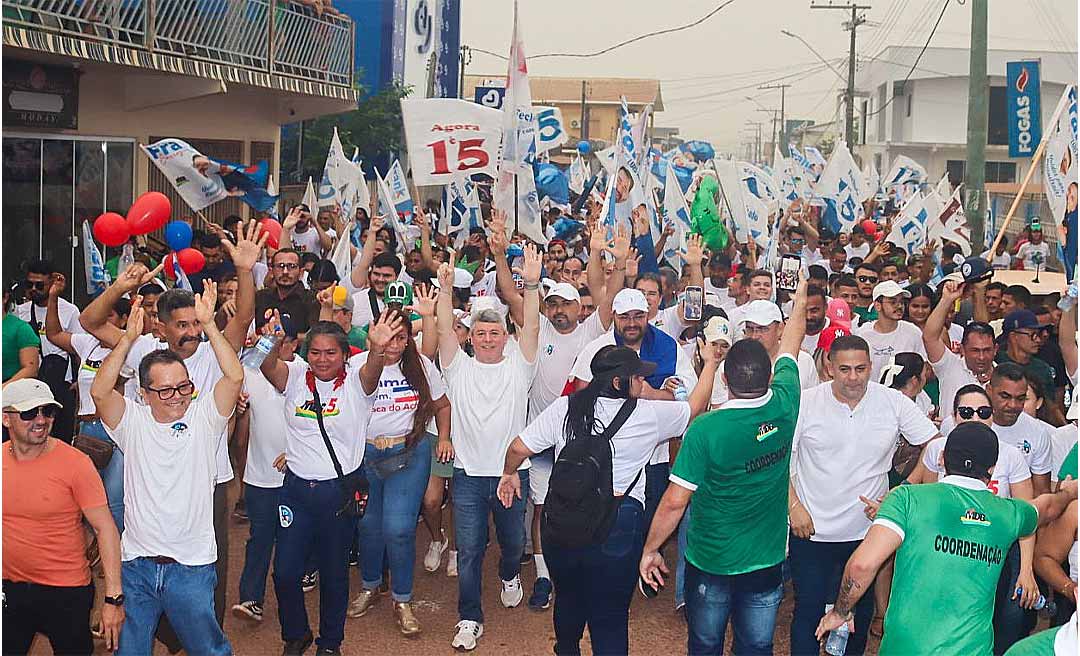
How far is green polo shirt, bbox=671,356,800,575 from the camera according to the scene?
17.2 feet

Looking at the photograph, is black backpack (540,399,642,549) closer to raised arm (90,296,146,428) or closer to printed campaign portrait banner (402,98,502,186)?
raised arm (90,296,146,428)

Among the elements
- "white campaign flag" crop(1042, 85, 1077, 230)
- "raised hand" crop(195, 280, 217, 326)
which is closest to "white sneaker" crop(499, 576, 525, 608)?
"raised hand" crop(195, 280, 217, 326)

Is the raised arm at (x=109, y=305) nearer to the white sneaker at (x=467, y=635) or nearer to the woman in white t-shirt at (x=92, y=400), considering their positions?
the woman in white t-shirt at (x=92, y=400)

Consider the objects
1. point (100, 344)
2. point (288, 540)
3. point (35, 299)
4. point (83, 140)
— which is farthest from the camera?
point (83, 140)

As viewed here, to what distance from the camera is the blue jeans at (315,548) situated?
5992 millimetres

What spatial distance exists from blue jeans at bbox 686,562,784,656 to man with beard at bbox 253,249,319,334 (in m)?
3.40

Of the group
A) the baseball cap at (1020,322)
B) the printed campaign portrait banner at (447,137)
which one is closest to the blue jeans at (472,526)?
the baseball cap at (1020,322)

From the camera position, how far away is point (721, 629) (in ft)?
17.9

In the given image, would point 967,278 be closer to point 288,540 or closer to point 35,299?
point 288,540

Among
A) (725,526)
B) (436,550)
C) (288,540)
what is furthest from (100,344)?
(725,526)

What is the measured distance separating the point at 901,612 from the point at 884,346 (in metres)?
3.62

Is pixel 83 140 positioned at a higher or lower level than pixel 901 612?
higher

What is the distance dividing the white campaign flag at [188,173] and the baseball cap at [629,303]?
234 inches

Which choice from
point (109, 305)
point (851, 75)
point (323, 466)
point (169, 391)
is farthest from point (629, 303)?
point (851, 75)
